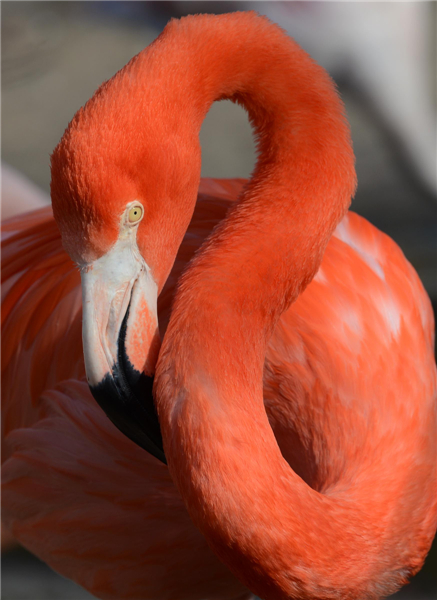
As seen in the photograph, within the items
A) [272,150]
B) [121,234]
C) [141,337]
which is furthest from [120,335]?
[272,150]

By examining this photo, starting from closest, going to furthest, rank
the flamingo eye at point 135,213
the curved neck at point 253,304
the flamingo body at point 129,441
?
the curved neck at point 253,304 → the flamingo eye at point 135,213 → the flamingo body at point 129,441

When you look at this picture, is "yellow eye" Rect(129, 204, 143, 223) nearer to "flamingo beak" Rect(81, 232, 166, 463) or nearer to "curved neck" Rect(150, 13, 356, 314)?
"flamingo beak" Rect(81, 232, 166, 463)

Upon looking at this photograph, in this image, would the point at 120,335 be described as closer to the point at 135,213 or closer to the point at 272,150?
the point at 135,213

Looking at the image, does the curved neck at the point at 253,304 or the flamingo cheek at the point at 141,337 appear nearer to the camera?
the curved neck at the point at 253,304

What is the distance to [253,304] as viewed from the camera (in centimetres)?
134

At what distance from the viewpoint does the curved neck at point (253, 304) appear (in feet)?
3.77

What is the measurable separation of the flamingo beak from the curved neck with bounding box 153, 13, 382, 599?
64 millimetres

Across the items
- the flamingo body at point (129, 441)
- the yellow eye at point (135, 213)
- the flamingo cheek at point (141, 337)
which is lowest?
the flamingo body at point (129, 441)

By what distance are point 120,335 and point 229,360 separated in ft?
0.74

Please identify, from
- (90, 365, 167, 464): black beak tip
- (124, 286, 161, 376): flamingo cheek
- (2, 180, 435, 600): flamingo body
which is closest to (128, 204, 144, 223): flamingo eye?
(124, 286, 161, 376): flamingo cheek

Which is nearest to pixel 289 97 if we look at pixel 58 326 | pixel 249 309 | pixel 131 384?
pixel 249 309

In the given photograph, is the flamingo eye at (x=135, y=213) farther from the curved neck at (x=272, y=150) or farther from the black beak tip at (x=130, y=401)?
the black beak tip at (x=130, y=401)

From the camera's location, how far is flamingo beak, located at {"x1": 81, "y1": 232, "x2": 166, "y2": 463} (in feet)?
4.15

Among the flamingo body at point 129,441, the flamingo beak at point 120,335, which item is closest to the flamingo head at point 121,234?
the flamingo beak at point 120,335
